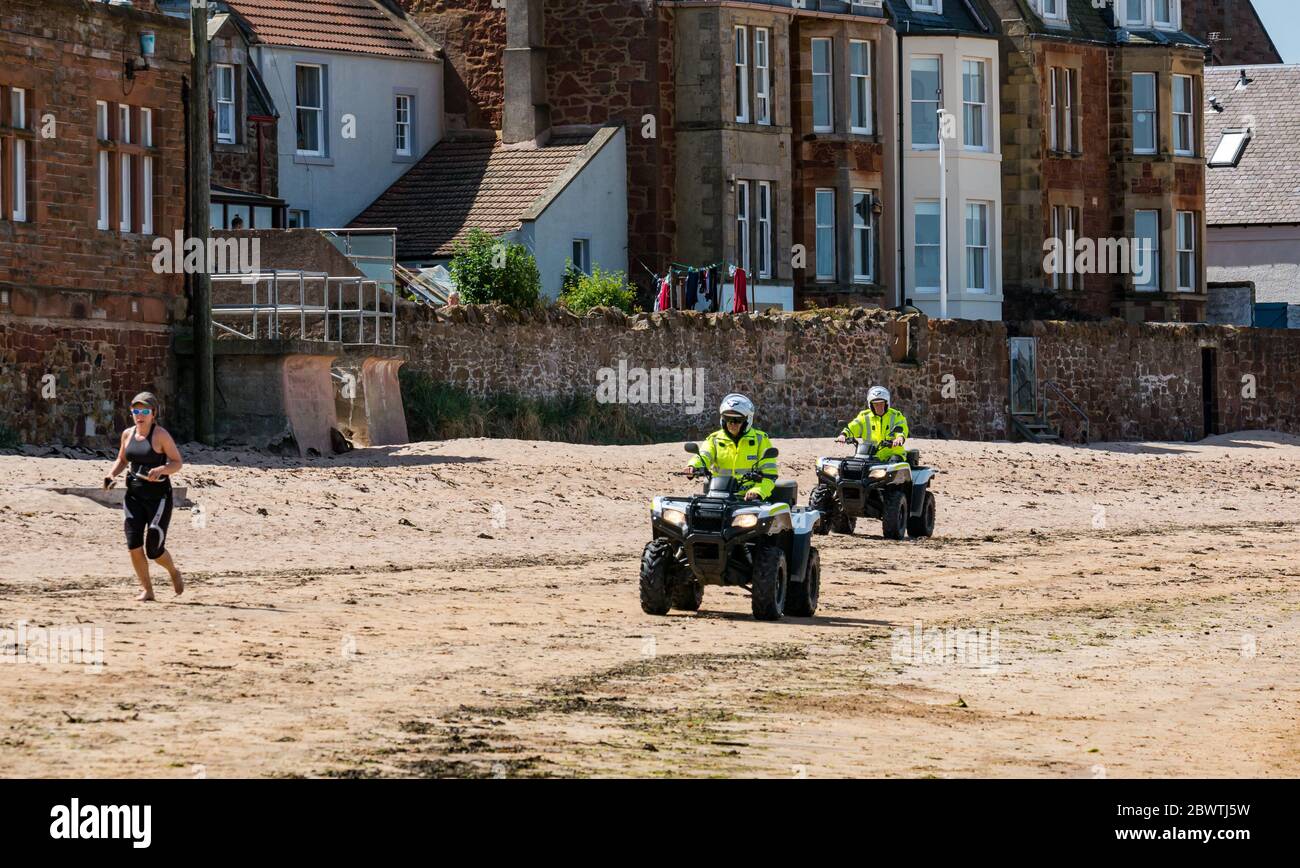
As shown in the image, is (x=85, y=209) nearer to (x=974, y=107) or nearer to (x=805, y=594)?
(x=805, y=594)

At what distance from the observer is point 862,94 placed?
1882 inches

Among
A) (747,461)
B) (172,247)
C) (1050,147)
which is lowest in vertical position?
(747,461)

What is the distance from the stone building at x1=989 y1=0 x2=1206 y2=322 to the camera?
168ft

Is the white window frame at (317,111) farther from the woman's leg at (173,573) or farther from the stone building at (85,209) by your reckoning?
the woman's leg at (173,573)

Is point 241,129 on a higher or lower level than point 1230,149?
lower

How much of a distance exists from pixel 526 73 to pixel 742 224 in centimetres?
499

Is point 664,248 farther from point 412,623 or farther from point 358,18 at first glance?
point 412,623

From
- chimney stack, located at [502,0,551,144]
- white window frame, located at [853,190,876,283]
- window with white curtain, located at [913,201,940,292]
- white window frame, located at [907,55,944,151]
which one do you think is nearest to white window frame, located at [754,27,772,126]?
white window frame, located at [853,190,876,283]

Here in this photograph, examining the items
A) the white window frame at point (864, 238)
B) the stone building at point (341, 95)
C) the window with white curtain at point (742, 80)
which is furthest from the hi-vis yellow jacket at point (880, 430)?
the white window frame at point (864, 238)

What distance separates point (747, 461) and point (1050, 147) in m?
34.2

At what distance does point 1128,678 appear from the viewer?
17.1 m

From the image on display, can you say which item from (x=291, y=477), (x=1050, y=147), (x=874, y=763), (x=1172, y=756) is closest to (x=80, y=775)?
(x=874, y=763)

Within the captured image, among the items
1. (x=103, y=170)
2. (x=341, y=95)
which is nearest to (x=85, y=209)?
(x=103, y=170)

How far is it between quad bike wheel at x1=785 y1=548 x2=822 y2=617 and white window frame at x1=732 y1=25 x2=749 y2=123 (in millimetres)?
26206
